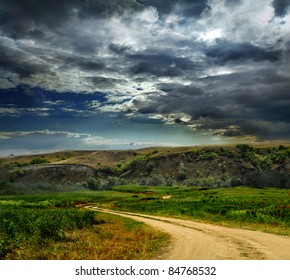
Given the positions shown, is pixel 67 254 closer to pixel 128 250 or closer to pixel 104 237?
pixel 128 250

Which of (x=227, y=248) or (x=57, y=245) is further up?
(x=227, y=248)

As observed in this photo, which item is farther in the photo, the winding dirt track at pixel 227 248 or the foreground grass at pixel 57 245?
the winding dirt track at pixel 227 248

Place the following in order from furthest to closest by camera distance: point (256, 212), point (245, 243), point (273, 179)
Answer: point (273, 179) < point (256, 212) < point (245, 243)

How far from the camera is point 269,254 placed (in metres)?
18.9

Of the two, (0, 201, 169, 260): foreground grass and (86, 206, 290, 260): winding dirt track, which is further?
(86, 206, 290, 260): winding dirt track

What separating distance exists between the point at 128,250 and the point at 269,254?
22.5 feet
